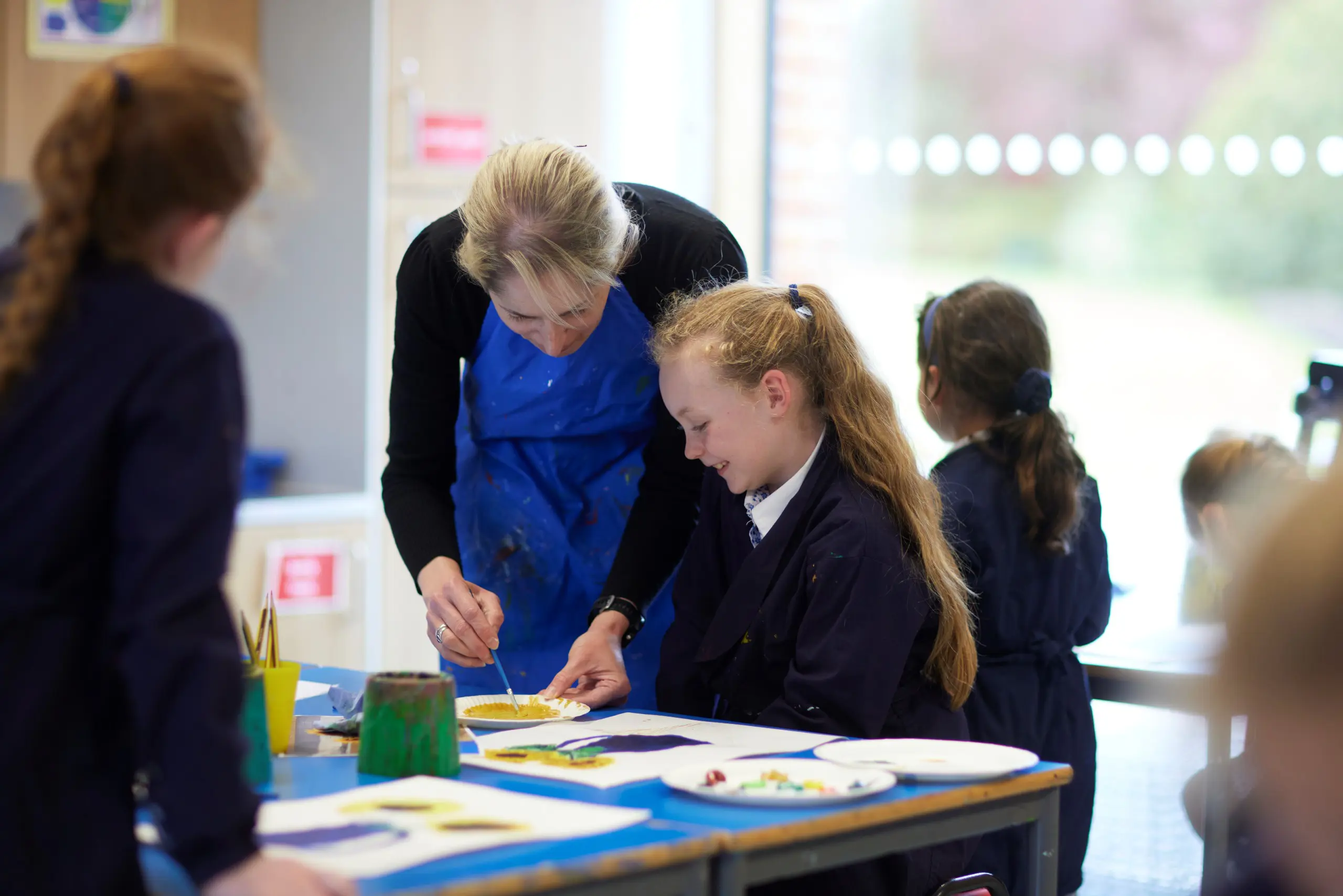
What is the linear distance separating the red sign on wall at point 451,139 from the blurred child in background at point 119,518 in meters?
2.88

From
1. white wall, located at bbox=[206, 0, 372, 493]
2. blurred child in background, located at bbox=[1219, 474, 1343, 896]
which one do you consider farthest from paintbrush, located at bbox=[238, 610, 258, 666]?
white wall, located at bbox=[206, 0, 372, 493]

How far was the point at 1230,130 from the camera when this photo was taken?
3852 mm


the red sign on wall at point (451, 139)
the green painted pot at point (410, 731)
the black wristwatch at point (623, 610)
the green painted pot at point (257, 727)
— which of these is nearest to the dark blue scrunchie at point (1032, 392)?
the black wristwatch at point (623, 610)

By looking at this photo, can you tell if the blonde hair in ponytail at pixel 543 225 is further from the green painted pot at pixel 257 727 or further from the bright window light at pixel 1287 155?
the bright window light at pixel 1287 155

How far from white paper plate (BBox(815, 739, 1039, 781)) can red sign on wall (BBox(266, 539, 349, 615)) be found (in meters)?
2.28

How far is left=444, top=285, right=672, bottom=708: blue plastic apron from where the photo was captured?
2064 millimetres

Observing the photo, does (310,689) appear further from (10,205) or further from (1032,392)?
(10,205)

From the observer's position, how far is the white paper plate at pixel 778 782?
1262 mm

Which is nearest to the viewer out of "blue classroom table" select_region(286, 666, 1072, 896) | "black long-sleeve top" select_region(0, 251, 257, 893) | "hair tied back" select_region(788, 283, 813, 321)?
"black long-sleeve top" select_region(0, 251, 257, 893)

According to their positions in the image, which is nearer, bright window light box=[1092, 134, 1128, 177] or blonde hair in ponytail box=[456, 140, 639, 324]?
blonde hair in ponytail box=[456, 140, 639, 324]

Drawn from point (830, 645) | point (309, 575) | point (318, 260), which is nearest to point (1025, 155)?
point (318, 260)

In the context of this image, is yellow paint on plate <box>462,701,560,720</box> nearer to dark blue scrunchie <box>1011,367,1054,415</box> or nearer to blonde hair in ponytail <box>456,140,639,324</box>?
blonde hair in ponytail <box>456,140,639,324</box>

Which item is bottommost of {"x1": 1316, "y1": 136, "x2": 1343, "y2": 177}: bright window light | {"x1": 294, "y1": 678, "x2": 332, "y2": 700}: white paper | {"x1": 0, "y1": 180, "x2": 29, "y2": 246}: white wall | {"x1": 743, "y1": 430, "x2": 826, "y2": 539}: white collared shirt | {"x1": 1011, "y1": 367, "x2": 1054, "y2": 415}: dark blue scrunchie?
{"x1": 294, "y1": 678, "x2": 332, "y2": 700}: white paper

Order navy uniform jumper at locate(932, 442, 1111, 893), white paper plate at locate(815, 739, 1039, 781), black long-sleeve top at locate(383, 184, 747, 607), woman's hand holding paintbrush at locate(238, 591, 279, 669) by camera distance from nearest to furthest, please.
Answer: white paper plate at locate(815, 739, 1039, 781) → woman's hand holding paintbrush at locate(238, 591, 279, 669) → black long-sleeve top at locate(383, 184, 747, 607) → navy uniform jumper at locate(932, 442, 1111, 893)
